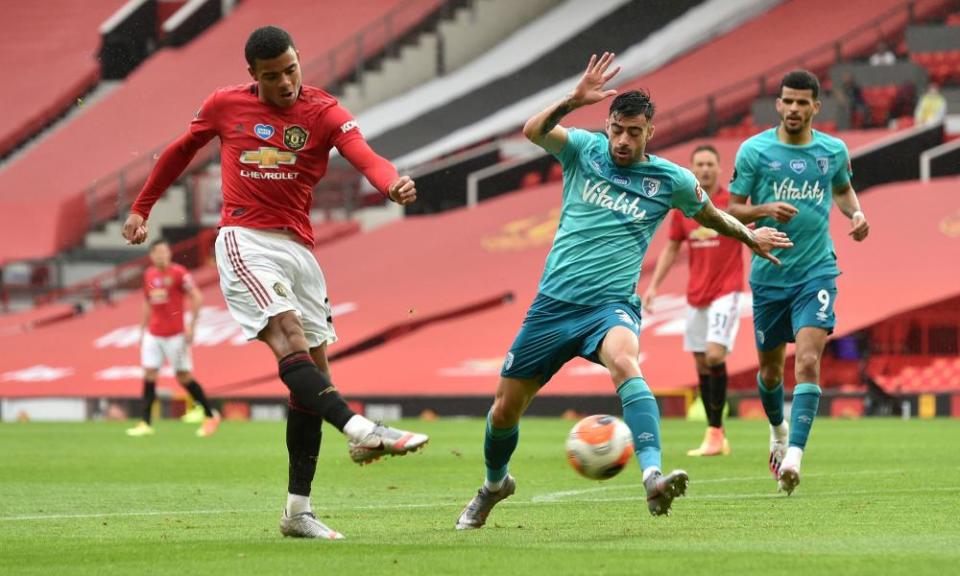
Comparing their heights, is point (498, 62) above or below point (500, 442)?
above

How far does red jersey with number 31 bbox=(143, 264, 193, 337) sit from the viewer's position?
68.6 feet

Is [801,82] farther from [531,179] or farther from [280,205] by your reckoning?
[531,179]

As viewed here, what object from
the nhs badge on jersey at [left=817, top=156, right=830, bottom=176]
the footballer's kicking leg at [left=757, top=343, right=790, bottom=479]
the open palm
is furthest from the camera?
the footballer's kicking leg at [left=757, top=343, right=790, bottom=479]

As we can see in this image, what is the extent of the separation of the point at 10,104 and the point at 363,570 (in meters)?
36.9

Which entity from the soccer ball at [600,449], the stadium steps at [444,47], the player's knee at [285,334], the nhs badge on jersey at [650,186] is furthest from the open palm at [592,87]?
the stadium steps at [444,47]

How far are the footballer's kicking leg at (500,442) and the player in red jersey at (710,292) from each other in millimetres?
6234

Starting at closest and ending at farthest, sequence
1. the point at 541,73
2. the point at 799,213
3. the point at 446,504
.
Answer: the point at 446,504 < the point at 799,213 < the point at 541,73

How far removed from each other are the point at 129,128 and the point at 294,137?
31.7m

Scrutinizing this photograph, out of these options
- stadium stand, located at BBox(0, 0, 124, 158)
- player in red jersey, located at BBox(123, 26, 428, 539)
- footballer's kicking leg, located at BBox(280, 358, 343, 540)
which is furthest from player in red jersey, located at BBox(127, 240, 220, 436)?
stadium stand, located at BBox(0, 0, 124, 158)

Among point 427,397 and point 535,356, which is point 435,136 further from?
point 535,356

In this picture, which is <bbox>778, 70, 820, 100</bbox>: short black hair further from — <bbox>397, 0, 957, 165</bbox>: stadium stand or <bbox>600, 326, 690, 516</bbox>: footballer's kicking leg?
<bbox>397, 0, 957, 165</bbox>: stadium stand

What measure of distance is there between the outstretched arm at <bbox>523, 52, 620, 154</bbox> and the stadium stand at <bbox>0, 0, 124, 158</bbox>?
34049 mm

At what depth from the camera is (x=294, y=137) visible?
321 inches

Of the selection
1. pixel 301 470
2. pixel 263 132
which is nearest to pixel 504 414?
pixel 301 470
